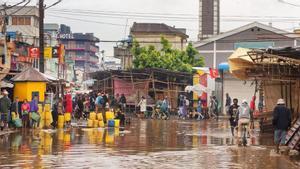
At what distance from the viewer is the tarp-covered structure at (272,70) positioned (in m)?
20.5

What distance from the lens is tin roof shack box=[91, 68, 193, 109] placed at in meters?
47.6

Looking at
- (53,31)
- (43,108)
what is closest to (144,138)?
(43,108)

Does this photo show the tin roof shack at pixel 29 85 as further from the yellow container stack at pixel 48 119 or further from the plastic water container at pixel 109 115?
the plastic water container at pixel 109 115

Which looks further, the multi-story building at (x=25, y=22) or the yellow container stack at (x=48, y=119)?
the multi-story building at (x=25, y=22)

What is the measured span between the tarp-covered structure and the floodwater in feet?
7.14

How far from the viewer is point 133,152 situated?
17766mm

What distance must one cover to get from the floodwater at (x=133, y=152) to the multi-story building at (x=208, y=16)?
201 ft

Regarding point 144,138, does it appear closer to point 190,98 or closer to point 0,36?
point 0,36

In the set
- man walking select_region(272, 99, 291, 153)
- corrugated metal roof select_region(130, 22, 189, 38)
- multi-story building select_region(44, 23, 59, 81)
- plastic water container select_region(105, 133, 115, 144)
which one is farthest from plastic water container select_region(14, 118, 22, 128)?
corrugated metal roof select_region(130, 22, 189, 38)

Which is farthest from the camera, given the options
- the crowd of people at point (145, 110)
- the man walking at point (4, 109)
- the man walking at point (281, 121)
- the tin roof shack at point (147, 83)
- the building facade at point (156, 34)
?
the building facade at point (156, 34)

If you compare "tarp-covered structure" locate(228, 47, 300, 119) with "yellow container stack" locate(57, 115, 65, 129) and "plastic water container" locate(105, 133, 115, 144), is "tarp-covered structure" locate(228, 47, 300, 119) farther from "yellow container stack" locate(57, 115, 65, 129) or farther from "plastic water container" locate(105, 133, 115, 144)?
"yellow container stack" locate(57, 115, 65, 129)

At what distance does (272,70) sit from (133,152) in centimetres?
848

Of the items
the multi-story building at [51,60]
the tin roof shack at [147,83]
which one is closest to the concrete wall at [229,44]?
the tin roof shack at [147,83]

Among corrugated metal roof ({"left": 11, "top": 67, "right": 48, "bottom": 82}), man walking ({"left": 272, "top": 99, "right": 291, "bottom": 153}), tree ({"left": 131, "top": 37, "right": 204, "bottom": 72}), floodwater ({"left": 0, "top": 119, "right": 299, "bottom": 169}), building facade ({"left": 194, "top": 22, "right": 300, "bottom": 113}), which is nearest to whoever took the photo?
floodwater ({"left": 0, "top": 119, "right": 299, "bottom": 169})
